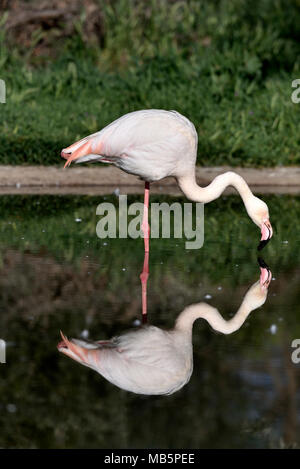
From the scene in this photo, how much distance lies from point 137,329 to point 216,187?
2.97 meters

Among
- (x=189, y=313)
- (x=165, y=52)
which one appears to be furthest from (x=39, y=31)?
(x=189, y=313)

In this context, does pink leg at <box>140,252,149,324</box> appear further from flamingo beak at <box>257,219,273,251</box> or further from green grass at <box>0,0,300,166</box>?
green grass at <box>0,0,300,166</box>

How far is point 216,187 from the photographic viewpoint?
913cm

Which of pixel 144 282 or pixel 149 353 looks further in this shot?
pixel 144 282

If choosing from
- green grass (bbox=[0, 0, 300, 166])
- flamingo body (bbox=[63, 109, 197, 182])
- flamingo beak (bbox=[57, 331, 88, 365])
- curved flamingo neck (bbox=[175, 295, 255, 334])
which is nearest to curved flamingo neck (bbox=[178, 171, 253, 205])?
flamingo body (bbox=[63, 109, 197, 182])

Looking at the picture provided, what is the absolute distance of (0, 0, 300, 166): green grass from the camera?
14094 mm

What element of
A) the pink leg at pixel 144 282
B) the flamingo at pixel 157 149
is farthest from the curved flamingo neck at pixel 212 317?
the flamingo at pixel 157 149

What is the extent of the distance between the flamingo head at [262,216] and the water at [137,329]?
0.18 meters

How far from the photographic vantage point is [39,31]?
18.6m

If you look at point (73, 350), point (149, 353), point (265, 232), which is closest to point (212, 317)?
point (149, 353)

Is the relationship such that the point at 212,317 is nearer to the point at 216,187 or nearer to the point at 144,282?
the point at 144,282

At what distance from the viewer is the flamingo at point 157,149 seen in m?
8.95

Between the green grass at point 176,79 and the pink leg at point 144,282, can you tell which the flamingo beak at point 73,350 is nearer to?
the pink leg at point 144,282
